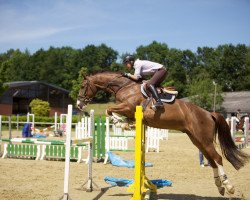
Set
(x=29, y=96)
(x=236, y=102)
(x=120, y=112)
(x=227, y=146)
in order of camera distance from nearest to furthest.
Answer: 1. (x=120, y=112)
2. (x=227, y=146)
3. (x=29, y=96)
4. (x=236, y=102)

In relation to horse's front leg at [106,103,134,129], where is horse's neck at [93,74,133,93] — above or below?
above

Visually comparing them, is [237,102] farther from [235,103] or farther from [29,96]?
[29,96]

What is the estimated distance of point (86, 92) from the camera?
700cm

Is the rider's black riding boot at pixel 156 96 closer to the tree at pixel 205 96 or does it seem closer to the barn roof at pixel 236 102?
the barn roof at pixel 236 102

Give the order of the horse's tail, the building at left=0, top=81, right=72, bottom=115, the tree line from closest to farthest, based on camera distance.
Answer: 1. the horse's tail
2. the building at left=0, top=81, right=72, bottom=115
3. the tree line

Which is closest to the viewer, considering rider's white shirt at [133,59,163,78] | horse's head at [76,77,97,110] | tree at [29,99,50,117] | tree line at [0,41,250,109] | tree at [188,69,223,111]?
rider's white shirt at [133,59,163,78]

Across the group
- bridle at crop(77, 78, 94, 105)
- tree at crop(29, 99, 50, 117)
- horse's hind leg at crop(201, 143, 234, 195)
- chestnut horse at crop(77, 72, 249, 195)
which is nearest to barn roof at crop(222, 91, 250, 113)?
tree at crop(29, 99, 50, 117)

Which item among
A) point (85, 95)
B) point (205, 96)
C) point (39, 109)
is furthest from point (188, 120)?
point (205, 96)

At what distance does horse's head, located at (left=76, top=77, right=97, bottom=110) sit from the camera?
273 inches

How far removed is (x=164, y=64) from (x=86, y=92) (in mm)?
64868

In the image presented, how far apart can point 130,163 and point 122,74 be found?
4700mm

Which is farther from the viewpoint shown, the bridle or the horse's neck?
the bridle

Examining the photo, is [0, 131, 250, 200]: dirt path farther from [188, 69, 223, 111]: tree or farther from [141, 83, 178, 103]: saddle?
[188, 69, 223, 111]: tree

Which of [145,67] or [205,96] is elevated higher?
[205,96]
